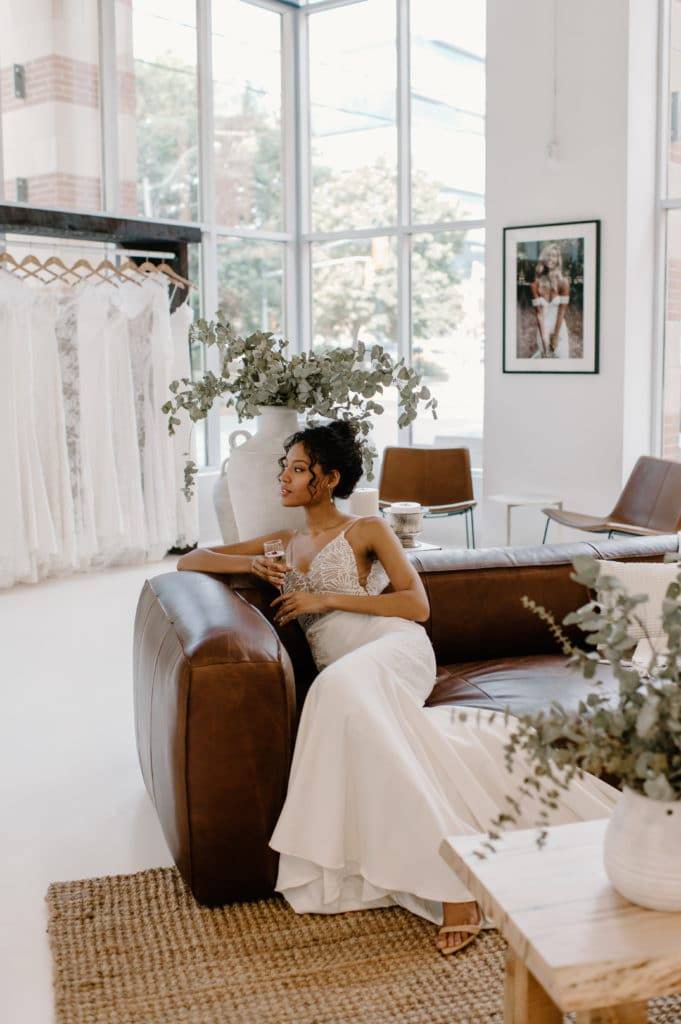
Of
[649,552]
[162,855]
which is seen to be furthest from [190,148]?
[162,855]

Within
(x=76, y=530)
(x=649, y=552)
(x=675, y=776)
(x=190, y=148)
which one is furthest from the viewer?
(x=190, y=148)

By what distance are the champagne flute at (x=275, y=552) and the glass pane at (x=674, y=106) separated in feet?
14.8

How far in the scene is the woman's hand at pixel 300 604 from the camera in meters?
3.03

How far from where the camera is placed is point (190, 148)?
7.66 meters

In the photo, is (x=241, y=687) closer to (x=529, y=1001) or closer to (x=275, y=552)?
(x=275, y=552)

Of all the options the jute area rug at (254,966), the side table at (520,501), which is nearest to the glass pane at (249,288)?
the side table at (520,501)

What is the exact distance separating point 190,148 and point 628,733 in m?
6.84

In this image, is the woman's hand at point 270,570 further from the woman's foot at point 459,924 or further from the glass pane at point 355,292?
the glass pane at point 355,292

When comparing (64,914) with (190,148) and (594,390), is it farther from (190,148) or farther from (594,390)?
(190,148)

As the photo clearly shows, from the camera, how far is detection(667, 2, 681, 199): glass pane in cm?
650

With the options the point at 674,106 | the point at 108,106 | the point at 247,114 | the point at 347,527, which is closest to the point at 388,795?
the point at 347,527

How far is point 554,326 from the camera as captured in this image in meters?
6.76

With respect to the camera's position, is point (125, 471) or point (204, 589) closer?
point (204, 589)

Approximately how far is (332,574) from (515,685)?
0.60 m
